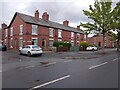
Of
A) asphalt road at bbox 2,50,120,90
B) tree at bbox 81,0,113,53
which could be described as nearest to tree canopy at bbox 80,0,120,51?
tree at bbox 81,0,113,53

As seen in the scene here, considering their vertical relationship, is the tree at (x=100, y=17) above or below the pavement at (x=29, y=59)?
above

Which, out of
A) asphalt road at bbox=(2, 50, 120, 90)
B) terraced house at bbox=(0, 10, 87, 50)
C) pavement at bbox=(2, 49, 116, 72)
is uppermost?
terraced house at bbox=(0, 10, 87, 50)

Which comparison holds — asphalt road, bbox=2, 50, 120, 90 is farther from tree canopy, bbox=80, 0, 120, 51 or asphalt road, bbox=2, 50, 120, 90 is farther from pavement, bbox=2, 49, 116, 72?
tree canopy, bbox=80, 0, 120, 51

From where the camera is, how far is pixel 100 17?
32.7 meters

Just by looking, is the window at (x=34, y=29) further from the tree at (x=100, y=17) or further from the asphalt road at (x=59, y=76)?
the asphalt road at (x=59, y=76)

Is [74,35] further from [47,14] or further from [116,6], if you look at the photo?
[116,6]

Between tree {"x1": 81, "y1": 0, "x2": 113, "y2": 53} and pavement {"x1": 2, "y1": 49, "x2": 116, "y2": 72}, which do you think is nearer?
pavement {"x1": 2, "y1": 49, "x2": 116, "y2": 72}

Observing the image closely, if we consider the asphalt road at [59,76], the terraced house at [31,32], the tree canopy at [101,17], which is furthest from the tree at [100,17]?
the asphalt road at [59,76]

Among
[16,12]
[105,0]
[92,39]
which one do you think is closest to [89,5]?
[105,0]

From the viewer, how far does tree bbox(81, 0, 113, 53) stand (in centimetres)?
3247

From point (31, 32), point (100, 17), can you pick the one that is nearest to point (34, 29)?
point (31, 32)

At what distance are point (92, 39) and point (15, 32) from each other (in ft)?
179

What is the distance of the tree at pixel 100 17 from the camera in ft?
107

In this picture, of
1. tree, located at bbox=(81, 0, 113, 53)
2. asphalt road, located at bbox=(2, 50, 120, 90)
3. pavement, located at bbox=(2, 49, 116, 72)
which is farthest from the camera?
tree, located at bbox=(81, 0, 113, 53)
